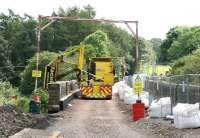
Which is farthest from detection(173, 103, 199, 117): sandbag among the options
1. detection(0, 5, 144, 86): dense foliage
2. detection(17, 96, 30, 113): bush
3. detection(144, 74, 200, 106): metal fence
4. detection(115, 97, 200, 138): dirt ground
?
detection(0, 5, 144, 86): dense foliage

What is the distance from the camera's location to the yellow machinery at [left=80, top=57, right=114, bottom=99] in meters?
43.3

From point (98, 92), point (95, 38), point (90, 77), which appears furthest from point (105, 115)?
point (95, 38)

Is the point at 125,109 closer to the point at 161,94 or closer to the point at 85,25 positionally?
the point at 161,94

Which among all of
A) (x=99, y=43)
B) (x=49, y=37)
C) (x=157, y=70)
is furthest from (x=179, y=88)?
(x=49, y=37)

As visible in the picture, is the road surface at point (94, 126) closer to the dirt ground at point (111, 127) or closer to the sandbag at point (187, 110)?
the dirt ground at point (111, 127)

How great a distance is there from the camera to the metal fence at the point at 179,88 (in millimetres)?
21031

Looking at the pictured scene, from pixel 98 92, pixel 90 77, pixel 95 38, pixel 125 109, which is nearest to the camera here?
pixel 125 109

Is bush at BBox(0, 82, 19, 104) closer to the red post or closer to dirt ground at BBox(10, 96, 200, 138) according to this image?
dirt ground at BBox(10, 96, 200, 138)

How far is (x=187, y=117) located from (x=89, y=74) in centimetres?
2950

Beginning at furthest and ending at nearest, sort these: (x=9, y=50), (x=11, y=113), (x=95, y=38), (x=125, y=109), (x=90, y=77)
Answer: (x=9, y=50)
(x=95, y=38)
(x=90, y=77)
(x=125, y=109)
(x=11, y=113)

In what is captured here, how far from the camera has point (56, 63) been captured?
147 feet

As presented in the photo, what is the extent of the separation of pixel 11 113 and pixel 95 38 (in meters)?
89.4

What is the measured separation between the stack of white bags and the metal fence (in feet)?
4.50

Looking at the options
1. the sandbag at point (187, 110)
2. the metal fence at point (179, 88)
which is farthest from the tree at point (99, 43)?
the sandbag at point (187, 110)
